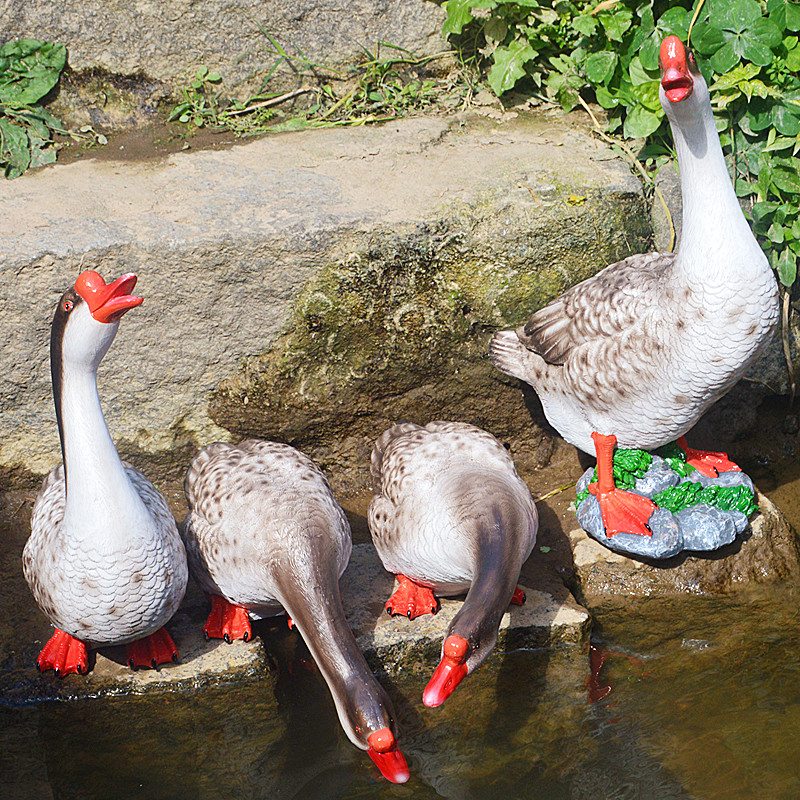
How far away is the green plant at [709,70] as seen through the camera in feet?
16.5

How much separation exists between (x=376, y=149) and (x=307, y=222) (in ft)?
3.20

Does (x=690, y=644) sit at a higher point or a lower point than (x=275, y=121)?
lower

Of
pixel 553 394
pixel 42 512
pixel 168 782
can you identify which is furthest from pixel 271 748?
pixel 553 394

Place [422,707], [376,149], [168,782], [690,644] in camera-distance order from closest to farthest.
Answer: [168,782] < [422,707] < [690,644] < [376,149]

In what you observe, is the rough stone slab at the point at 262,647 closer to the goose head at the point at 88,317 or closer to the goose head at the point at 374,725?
the goose head at the point at 374,725

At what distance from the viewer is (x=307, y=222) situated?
4746mm

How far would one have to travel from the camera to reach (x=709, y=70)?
Result: 5117mm

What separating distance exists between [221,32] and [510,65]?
6.03ft

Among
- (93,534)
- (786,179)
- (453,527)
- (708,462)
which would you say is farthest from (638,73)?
(93,534)

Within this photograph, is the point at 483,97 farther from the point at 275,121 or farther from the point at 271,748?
the point at 271,748

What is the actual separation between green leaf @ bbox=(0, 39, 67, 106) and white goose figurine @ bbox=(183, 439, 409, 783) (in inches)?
109

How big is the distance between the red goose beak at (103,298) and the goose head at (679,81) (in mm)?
2192

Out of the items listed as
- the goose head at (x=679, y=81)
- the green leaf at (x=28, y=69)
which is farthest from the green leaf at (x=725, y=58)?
the green leaf at (x=28, y=69)

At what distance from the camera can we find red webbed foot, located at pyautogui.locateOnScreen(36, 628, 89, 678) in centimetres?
390
